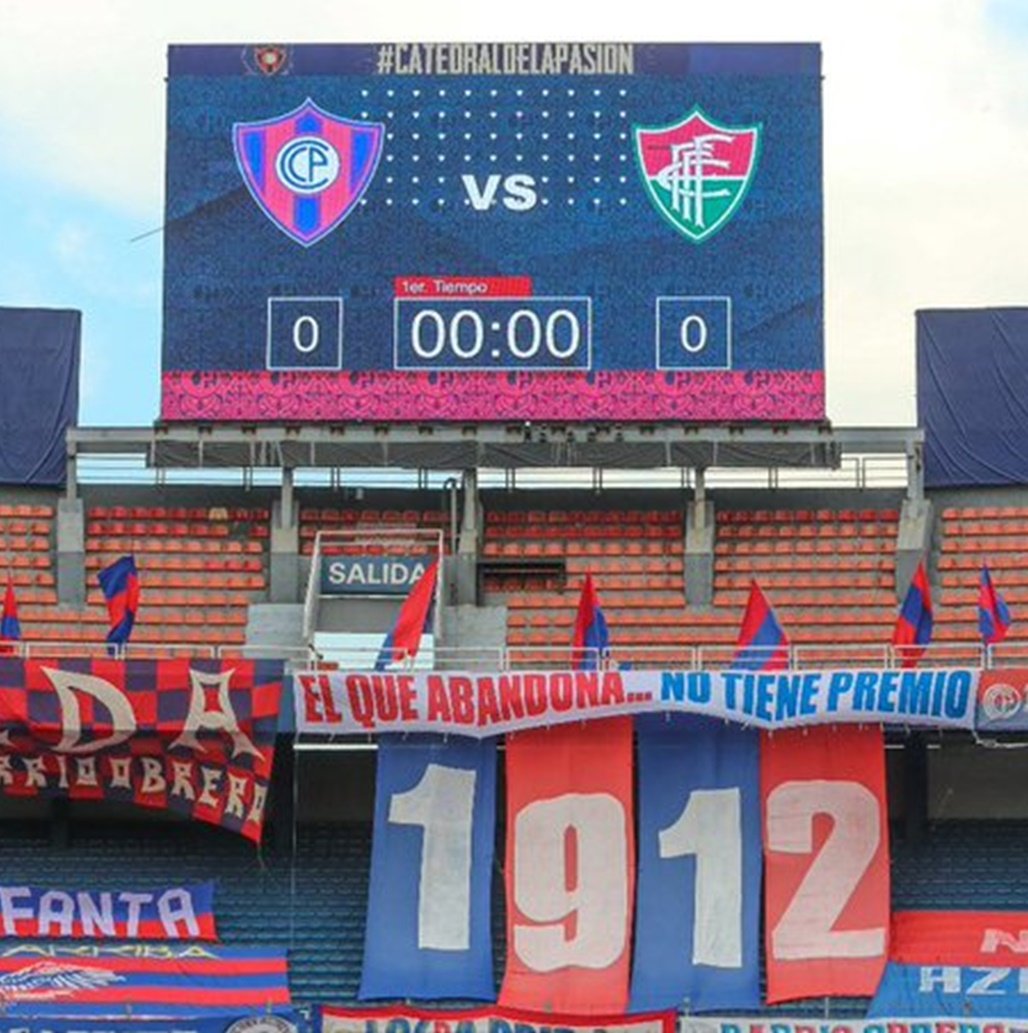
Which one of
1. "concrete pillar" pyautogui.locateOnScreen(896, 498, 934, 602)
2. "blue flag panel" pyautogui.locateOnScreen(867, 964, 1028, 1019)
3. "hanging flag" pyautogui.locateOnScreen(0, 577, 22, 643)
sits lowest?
"blue flag panel" pyautogui.locateOnScreen(867, 964, 1028, 1019)

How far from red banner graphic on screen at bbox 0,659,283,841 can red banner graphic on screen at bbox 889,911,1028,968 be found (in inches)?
347

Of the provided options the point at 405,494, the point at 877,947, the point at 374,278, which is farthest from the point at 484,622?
the point at 877,947

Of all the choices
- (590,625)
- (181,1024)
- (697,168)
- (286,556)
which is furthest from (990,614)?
(181,1024)

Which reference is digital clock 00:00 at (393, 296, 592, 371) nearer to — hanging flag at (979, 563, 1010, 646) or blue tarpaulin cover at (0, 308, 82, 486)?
blue tarpaulin cover at (0, 308, 82, 486)

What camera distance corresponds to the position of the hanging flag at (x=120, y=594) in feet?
121

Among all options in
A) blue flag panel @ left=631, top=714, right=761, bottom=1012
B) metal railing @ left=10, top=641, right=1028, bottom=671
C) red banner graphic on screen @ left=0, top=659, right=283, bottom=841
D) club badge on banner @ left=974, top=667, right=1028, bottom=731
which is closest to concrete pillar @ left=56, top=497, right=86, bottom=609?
metal railing @ left=10, top=641, right=1028, bottom=671

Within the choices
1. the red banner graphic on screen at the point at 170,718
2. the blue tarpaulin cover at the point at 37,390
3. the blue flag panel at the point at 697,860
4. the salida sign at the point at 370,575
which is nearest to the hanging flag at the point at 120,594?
the red banner graphic on screen at the point at 170,718

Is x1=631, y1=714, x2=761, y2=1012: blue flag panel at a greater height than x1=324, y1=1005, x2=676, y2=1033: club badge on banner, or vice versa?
x1=631, y1=714, x2=761, y2=1012: blue flag panel

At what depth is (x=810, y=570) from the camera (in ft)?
133

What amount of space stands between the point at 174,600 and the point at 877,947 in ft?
39.6

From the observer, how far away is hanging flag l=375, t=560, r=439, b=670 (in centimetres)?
3666

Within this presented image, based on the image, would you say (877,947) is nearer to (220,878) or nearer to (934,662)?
(934,662)

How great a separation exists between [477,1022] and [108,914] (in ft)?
18.2

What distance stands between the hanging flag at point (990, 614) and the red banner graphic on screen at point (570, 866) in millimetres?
5112
